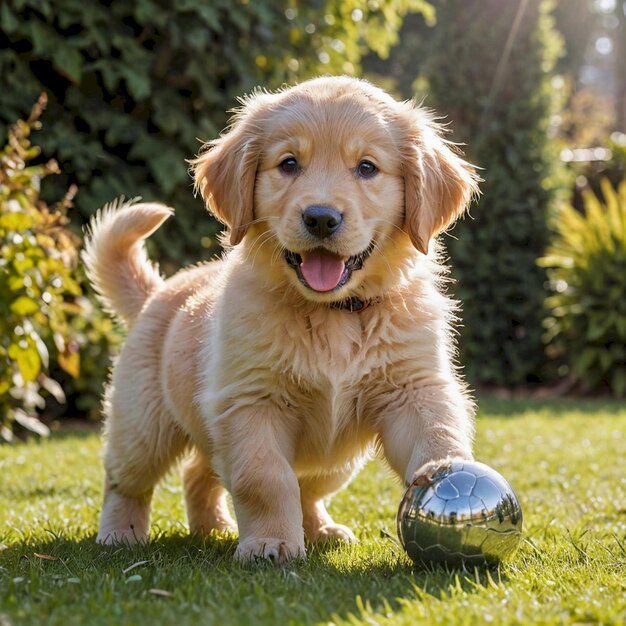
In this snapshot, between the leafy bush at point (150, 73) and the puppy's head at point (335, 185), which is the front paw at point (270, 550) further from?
the leafy bush at point (150, 73)

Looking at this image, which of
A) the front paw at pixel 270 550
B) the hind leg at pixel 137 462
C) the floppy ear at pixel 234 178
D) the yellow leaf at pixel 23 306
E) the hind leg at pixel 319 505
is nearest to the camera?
the front paw at pixel 270 550

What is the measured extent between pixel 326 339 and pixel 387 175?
623 mm

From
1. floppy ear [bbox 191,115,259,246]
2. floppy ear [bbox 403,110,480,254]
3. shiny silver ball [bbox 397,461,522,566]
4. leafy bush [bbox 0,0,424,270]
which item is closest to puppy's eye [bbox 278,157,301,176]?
floppy ear [bbox 191,115,259,246]

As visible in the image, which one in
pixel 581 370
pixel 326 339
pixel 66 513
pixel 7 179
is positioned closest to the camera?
pixel 326 339

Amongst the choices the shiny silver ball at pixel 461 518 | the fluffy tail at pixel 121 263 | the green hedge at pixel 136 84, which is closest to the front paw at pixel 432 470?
the shiny silver ball at pixel 461 518

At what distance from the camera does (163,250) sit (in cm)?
769

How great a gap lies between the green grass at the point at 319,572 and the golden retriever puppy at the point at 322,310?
27cm

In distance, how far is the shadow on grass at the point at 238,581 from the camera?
2.50 meters

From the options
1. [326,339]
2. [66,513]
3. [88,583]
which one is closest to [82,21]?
[66,513]

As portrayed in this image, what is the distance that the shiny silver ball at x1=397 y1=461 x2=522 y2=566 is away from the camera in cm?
290

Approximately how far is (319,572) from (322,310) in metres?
0.91

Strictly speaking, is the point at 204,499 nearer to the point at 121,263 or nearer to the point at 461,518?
the point at 121,263

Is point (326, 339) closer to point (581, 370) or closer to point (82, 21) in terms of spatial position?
point (82, 21)

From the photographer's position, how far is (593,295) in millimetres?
10031
